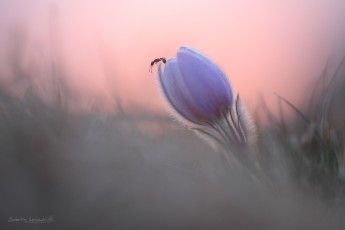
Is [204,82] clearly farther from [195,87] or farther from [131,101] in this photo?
[131,101]

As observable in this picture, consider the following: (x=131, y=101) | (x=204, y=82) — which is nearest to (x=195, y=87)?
(x=204, y=82)

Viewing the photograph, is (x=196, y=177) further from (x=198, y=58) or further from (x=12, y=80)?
(x=12, y=80)
